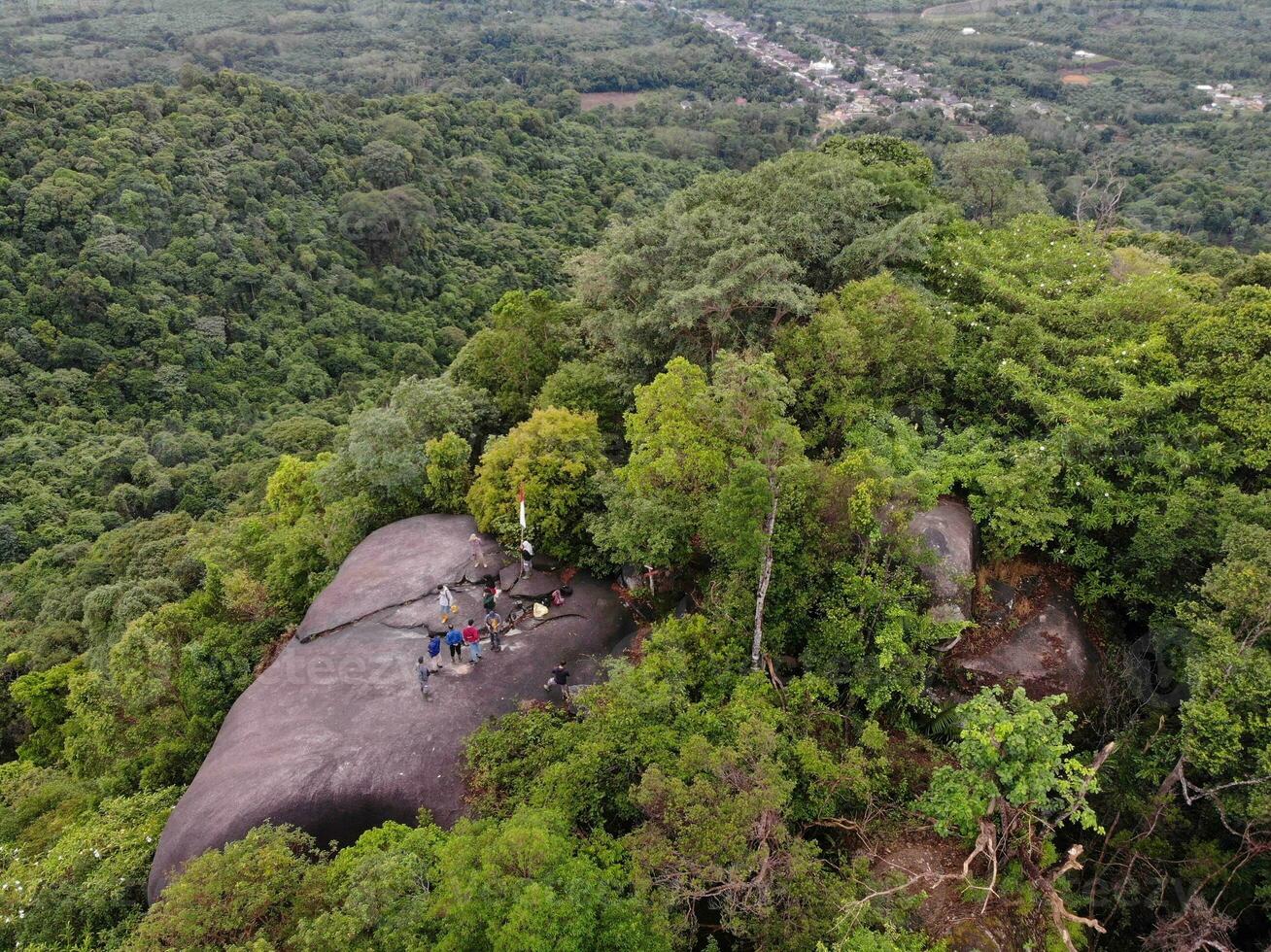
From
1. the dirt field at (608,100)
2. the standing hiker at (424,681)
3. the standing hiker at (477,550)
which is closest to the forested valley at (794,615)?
the standing hiker at (477,550)

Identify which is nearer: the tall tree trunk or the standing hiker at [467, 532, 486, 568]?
the tall tree trunk

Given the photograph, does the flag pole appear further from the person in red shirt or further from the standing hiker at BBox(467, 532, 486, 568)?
the person in red shirt

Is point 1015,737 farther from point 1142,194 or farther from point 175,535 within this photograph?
point 1142,194

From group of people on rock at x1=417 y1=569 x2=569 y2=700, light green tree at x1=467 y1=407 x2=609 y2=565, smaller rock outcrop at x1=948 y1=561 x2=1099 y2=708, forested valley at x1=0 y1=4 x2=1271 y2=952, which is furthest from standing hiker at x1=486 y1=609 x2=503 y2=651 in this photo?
smaller rock outcrop at x1=948 y1=561 x2=1099 y2=708

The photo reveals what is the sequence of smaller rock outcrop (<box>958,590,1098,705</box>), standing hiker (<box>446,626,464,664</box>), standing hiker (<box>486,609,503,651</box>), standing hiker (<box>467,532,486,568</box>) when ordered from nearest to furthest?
smaller rock outcrop (<box>958,590,1098,705</box>), standing hiker (<box>446,626,464,664</box>), standing hiker (<box>486,609,503,651</box>), standing hiker (<box>467,532,486,568</box>)

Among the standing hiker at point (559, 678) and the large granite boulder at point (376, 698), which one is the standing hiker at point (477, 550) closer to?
the large granite boulder at point (376, 698)

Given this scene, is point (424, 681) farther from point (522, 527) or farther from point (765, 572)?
point (765, 572)

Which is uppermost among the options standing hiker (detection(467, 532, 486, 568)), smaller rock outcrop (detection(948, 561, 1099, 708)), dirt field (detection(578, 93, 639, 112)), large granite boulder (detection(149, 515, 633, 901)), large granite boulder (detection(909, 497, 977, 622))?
large granite boulder (detection(909, 497, 977, 622))
